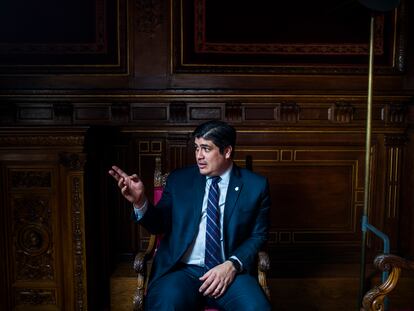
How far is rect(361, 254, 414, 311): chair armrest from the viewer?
1.86 metres

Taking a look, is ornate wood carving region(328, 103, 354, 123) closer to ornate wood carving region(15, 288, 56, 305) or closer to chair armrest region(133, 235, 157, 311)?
chair armrest region(133, 235, 157, 311)

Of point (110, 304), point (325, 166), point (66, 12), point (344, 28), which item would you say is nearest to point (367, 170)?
point (325, 166)

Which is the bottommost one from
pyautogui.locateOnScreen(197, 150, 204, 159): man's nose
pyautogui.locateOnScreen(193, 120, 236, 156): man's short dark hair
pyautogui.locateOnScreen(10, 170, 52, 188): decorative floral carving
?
pyautogui.locateOnScreen(10, 170, 52, 188): decorative floral carving

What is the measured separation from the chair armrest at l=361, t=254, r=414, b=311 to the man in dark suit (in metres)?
0.43

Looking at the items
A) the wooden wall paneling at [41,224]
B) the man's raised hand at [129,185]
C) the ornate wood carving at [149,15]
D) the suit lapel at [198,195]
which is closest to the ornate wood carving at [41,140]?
the wooden wall paneling at [41,224]

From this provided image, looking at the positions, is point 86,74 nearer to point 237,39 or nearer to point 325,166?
point 237,39

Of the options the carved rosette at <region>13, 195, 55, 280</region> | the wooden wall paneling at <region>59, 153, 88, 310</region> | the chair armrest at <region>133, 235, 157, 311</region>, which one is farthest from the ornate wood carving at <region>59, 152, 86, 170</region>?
the chair armrest at <region>133, 235, 157, 311</region>

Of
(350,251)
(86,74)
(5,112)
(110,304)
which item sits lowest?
(110,304)

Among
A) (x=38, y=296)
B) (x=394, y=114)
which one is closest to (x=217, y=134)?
(x=38, y=296)

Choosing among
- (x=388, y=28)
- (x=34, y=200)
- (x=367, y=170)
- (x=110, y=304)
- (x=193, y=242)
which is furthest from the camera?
(x=388, y=28)

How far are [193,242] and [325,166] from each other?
4.65 ft

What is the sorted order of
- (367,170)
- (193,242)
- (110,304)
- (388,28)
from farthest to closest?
1. (388,28)
2. (110,304)
3. (367,170)
4. (193,242)

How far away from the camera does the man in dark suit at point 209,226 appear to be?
203 centimetres

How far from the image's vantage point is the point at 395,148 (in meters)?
3.18
